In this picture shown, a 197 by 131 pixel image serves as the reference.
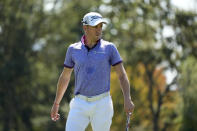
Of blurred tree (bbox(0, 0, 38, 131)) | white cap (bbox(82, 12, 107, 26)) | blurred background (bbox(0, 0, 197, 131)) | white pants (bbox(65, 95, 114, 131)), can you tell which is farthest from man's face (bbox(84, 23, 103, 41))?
blurred tree (bbox(0, 0, 38, 131))

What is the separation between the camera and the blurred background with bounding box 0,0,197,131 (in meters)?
41.5

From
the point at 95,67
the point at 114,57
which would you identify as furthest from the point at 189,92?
the point at 95,67

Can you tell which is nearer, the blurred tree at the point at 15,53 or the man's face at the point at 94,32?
the man's face at the point at 94,32

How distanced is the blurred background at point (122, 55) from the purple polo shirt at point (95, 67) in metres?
31.0

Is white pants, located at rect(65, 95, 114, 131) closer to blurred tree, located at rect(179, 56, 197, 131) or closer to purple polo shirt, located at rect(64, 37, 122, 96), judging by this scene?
purple polo shirt, located at rect(64, 37, 122, 96)

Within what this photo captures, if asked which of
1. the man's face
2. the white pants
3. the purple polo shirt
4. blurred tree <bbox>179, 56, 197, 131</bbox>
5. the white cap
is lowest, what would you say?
blurred tree <bbox>179, 56, 197, 131</bbox>

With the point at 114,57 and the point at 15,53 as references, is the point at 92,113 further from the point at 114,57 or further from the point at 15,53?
the point at 15,53

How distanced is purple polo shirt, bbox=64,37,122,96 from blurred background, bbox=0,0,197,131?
31.0 m

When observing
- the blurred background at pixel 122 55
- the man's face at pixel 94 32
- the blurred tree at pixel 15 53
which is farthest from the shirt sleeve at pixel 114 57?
the blurred tree at pixel 15 53

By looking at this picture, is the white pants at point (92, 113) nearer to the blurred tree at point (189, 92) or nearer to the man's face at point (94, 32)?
the man's face at point (94, 32)

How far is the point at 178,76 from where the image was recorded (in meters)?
41.2

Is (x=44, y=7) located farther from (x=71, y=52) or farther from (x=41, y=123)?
(x=71, y=52)

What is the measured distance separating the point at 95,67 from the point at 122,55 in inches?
1310

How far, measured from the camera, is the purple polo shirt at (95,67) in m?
8.41
